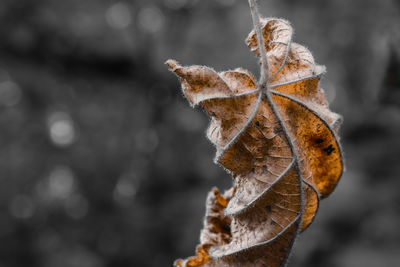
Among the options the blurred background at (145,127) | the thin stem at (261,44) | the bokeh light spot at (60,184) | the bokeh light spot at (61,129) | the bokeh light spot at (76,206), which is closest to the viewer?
the thin stem at (261,44)

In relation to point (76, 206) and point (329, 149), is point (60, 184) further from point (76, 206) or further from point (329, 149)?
point (329, 149)

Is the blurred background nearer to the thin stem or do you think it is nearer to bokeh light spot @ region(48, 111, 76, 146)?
bokeh light spot @ region(48, 111, 76, 146)

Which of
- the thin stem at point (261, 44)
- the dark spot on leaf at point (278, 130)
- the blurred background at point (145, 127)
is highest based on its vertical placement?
the blurred background at point (145, 127)

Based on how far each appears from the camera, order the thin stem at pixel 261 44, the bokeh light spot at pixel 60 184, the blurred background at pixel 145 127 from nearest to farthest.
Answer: the thin stem at pixel 261 44, the blurred background at pixel 145 127, the bokeh light spot at pixel 60 184

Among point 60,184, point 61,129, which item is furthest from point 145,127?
point 60,184

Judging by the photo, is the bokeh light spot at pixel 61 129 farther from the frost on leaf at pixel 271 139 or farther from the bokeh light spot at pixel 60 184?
the frost on leaf at pixel 271 139

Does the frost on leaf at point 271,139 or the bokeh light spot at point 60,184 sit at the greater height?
the bokeh light spot at point 60,184

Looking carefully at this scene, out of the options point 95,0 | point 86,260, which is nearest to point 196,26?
point 95,0

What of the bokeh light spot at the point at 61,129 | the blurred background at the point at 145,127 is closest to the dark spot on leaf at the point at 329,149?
the blurred background at the point at 145,127

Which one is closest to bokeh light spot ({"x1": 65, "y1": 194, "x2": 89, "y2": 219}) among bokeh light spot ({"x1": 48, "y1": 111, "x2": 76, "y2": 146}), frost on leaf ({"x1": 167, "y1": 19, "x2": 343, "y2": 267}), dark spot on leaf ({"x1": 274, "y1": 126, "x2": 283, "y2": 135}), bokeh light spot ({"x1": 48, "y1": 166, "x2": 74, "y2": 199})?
bokeh light spot ({"x1": 48, "y1": 166, "x2": 74, "y2": 199})
